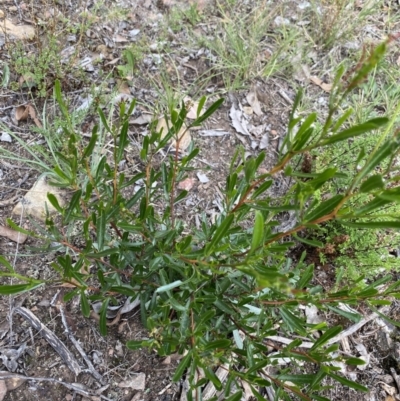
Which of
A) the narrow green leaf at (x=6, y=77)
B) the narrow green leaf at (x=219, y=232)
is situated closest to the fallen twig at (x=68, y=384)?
the narrow green leaf at (x=219, y=232)

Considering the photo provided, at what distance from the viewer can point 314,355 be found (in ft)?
4.12

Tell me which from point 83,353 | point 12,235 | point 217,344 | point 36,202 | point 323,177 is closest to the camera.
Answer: point 323,177

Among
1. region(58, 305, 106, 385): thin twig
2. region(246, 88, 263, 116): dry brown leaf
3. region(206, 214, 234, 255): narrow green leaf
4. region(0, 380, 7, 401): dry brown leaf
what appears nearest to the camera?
region(206, 214, 234, 255): narrow green leaf

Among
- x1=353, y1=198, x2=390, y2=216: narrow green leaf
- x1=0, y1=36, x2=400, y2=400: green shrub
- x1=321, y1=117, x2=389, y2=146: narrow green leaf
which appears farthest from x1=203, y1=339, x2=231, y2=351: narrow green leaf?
x1=321, y1=117, x2=389, y2=146: narrow green leaf

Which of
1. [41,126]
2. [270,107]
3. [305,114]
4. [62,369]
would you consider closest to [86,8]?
[41,126]

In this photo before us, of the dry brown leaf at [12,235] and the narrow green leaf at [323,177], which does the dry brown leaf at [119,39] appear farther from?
the narrow green leaf at [323,177]

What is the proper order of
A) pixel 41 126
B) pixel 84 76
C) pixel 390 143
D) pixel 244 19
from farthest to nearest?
pixel 244 19 → pixel 84 76 → pixel 41 126 → pixel 390 143

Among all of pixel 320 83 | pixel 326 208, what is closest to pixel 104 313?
pixel 326 208

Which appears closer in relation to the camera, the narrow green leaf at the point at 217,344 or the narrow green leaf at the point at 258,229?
the narrow green leaf at the point at 258,229

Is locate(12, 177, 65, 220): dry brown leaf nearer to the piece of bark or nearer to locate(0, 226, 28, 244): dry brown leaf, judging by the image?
locate(0, 226, 28, 244): dry brown leaf

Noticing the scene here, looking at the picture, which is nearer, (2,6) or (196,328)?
(196,328)

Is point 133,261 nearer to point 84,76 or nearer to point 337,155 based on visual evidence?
point 337,155

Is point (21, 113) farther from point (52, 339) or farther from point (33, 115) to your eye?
point (52, 339)

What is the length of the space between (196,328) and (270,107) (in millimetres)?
1883
